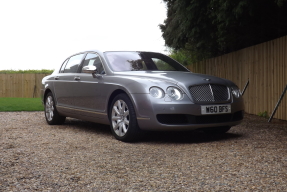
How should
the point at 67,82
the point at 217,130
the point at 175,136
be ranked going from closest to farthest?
the point at 175,136 → the point at 217,130 → the point at 67,82

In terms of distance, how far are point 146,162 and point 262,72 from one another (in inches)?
280

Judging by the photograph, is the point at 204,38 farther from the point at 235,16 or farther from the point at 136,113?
the point at 136,113

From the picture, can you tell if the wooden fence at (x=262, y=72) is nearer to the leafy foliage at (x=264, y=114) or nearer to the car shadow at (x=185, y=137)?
the leafy foliage at (x=264, y=114)

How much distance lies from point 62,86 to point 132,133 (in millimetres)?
2853

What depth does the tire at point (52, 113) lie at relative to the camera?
30.5ft

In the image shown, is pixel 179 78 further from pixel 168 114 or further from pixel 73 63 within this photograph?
pixel 73 63

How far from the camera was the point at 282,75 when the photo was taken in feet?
33.6

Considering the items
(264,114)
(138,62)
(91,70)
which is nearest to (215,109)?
(138,62)

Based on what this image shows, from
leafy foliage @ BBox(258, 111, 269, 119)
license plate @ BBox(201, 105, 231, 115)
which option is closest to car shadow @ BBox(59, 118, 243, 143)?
license plate @ BBox(201, 105, 231, 115)

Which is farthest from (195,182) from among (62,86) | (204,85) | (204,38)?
(204,38)

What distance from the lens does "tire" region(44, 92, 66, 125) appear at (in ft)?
30.5

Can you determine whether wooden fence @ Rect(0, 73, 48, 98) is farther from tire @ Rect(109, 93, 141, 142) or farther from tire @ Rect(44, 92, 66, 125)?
tire @ Rect(109, 93, 141, 142)

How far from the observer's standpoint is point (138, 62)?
762 cm

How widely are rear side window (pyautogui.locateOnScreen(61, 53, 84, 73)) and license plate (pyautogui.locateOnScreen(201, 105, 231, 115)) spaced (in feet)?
10.4
